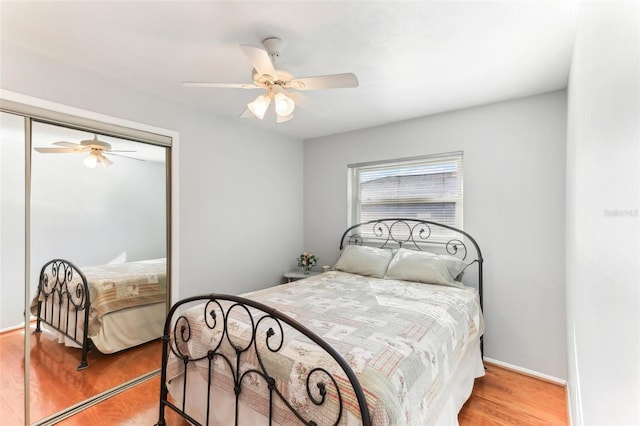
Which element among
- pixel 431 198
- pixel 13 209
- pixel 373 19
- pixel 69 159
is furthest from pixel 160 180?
pixel 431 198

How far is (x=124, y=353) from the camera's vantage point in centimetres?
282

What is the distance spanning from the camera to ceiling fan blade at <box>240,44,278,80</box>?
156cm

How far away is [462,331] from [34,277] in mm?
3112

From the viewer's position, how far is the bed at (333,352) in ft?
4.31

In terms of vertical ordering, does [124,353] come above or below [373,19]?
below

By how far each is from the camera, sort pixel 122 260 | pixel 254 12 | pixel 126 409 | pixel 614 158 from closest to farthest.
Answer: pixel 614 158 → pixel 254 12 → pixel 126 409 → pixel 122 260

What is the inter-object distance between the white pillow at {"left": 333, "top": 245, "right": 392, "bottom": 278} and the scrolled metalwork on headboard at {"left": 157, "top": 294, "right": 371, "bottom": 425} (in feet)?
4.97

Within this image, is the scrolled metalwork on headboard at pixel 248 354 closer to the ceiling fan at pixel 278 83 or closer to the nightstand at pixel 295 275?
the ceiling fan at pixel 278 83

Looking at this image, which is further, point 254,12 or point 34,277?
point 34,277

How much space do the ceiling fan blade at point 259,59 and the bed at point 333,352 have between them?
131cm

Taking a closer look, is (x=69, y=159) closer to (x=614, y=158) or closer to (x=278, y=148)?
(x=278, y=148)

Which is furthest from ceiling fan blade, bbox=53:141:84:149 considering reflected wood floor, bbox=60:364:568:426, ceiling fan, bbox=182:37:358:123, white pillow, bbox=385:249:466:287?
white pillow, bbox=385:249:466:287

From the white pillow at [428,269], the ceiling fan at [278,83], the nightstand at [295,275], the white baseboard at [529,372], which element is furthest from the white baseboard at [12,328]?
the white baseboard at [529,372]

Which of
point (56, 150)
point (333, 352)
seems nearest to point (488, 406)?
point (333, 352)
